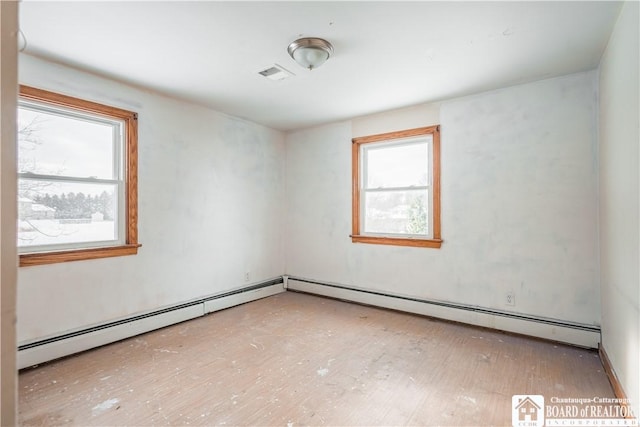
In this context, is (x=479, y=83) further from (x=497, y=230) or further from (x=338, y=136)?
(x=338, y=136)

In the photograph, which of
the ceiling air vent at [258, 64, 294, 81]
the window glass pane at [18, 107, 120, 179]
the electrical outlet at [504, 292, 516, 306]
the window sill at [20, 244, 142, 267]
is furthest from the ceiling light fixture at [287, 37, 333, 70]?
the electrical outlet at [504, 292, 516, 306]

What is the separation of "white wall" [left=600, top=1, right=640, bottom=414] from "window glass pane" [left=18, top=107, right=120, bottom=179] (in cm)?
406

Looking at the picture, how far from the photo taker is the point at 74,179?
281cm

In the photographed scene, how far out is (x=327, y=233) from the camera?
15.0 ft

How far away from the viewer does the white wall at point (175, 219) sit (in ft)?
8.77

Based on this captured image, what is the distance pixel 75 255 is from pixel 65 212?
1.27ft

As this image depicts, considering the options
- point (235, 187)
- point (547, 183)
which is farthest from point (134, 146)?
point (547, 183)

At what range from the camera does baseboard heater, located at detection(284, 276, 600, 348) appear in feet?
9.39

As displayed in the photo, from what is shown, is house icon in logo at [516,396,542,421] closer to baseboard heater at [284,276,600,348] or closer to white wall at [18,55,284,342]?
baseboard heater at [284,276,600,348]

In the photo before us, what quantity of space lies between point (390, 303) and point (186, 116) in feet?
11.0

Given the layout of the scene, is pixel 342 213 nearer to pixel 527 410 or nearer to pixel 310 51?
pixel 310 51

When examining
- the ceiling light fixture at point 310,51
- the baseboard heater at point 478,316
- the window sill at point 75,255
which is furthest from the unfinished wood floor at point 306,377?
the ceiling light fixture at point 310,51

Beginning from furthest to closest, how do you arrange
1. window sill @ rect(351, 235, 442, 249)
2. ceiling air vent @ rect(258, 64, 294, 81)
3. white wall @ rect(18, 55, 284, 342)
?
window sill @ rect(351, 235, 442, 249) < ceiling air vent @ rect(258, 64, 294, 81) < white wall @ rect(18, 55, 284, 342)

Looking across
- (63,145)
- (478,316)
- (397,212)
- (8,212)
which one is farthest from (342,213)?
(8,212)
